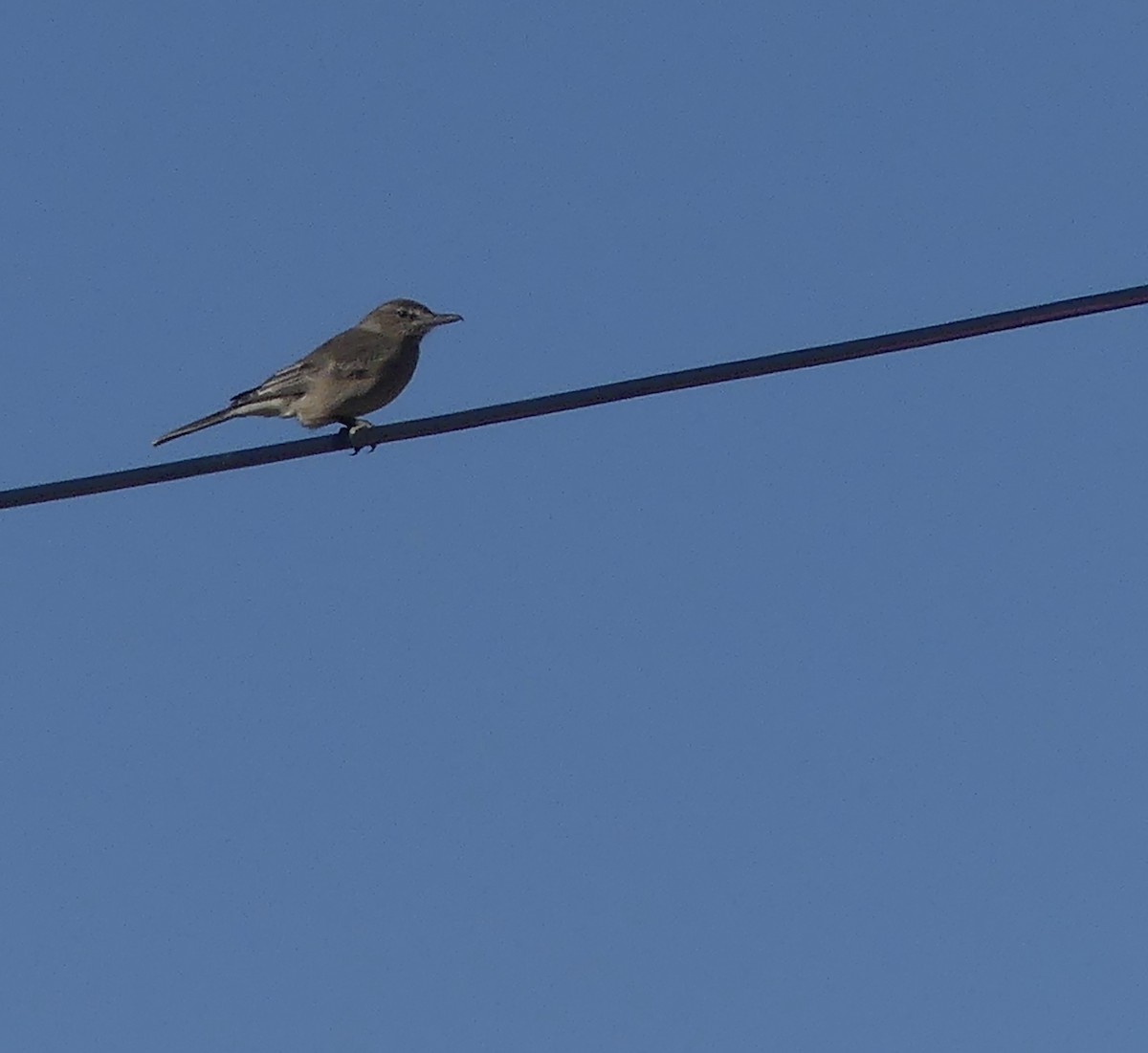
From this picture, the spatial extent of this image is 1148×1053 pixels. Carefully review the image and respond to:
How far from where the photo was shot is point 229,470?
9.75 m

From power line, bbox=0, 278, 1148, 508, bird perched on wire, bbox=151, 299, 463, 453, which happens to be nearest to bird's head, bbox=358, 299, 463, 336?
bird perched on wire, bbox=151, 299, 463, 453

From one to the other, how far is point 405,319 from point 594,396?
7315mm

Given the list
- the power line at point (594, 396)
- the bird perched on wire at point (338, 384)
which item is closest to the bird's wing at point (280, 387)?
the bird perched on wire at point (338, 384)

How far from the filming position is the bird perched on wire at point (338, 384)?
50.1ft

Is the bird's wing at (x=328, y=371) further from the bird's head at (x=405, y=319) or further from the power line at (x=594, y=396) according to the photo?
the power line at (x=594, y=396)

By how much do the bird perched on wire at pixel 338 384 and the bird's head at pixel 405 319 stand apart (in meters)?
0.06

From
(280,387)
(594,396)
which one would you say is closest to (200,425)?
(280,387)

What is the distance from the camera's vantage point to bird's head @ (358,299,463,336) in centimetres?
1605

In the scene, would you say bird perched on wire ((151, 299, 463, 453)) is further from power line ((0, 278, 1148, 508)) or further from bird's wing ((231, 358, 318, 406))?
power line ((0, 278, 1148, 508))

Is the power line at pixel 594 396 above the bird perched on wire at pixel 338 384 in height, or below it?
below

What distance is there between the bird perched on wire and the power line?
15.1 feet

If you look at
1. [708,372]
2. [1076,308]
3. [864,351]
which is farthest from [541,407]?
[1076,308]

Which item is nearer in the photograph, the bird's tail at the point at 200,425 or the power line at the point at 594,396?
the power line at the point at 594,396

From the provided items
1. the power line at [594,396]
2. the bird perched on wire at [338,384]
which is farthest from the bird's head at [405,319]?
the power line at [594,396]
